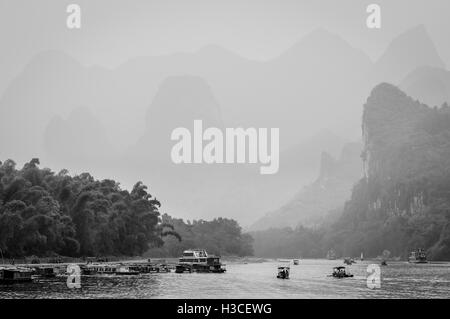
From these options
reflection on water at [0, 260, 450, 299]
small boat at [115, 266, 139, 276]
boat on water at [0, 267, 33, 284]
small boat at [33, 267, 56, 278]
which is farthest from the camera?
small boat at [115, 266, 139, 276]

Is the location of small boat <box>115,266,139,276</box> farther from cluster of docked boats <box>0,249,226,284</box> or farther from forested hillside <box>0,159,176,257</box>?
forested hillside <box>0,159,176,257</box>

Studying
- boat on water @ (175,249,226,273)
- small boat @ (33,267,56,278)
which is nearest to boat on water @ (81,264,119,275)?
small boat @ (33,267,56,278)

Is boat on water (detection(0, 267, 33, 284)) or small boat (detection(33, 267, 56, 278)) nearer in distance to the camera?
boat on water (detection(0, 267, 33, 284))

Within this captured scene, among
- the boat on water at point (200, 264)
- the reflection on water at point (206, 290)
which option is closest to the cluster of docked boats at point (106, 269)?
the boat on water at point (200, 264)

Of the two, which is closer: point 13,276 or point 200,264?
point 13,276

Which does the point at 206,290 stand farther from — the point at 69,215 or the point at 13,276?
the point at 69,215

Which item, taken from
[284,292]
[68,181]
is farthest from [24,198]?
[284,292]

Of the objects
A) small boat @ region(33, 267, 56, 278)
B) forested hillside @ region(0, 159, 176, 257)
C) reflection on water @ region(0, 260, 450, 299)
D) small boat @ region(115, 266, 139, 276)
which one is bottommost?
reflection on water @ region(0, 260, 450, 299)

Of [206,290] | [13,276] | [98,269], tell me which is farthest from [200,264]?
[13,276]

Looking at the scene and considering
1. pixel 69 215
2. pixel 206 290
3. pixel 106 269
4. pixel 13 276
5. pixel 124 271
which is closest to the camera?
pixel 206 290

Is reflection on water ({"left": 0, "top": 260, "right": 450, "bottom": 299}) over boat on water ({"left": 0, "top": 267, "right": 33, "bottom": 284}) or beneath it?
beneath

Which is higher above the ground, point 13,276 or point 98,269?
point 13,276

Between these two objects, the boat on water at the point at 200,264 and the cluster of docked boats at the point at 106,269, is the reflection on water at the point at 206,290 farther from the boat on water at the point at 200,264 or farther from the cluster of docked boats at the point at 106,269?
the boat on water at the point at 200,264
